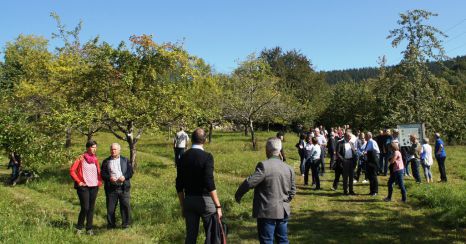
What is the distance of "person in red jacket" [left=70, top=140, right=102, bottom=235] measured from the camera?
7.95 meters

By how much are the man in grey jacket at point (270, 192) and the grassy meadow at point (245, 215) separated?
218 cm

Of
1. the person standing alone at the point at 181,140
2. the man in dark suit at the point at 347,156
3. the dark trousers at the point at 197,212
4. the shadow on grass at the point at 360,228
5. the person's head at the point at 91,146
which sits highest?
the person standing alone at the point at 181,140

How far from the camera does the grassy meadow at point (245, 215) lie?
7.73 metres

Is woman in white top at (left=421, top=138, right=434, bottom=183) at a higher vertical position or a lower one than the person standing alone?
lower

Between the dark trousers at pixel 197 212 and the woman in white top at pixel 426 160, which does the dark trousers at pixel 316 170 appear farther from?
the dark trousers at pixel 197 212

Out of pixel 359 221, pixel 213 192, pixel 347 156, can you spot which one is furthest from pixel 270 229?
pixel 347 156

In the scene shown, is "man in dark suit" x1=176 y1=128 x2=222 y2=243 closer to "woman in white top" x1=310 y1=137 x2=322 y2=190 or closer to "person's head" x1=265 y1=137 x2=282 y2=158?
"person's head" x1=265 y1=137 x2=282 y2=158

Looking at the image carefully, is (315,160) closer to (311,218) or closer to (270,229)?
(311,218)

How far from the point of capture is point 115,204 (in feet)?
27.9

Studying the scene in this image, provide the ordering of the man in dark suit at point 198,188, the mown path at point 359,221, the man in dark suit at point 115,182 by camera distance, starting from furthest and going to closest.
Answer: the man in dark suit at point 115,182, the mown path at point 359,221, the man in dark suit at point 198,188

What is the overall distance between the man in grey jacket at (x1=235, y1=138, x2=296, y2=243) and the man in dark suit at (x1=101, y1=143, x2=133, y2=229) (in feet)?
12.0

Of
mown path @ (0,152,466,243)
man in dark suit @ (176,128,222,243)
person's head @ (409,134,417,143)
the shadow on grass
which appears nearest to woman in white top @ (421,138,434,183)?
person's head @ (409,134,417,143)

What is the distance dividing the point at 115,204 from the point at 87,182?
2.74 ft

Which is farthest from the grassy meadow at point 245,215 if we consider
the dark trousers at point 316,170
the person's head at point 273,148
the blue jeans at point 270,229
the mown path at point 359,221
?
the person's head at point 273,148
